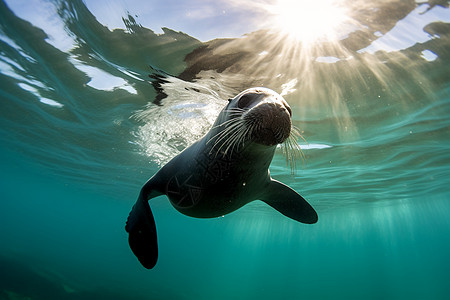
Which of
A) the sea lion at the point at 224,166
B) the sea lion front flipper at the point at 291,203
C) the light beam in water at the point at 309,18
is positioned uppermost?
the light beam in water at the point at 309,18

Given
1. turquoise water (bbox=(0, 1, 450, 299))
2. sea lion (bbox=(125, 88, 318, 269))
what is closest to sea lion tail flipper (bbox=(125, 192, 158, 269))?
sea lion (bbox=(125, 88, 318, 269))

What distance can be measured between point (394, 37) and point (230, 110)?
4629mm

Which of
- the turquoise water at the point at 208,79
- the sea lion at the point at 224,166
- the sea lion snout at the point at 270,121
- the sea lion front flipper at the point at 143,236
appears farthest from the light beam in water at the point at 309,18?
the sea lion front flipper at the point at 143,236

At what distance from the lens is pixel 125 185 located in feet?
75.7

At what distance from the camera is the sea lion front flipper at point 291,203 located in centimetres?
394

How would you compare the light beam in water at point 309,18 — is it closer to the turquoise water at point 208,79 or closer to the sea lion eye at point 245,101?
the turquoise water at point 208,79

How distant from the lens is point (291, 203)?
4195 millimetres

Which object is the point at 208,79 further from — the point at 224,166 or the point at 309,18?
the point at 224,166

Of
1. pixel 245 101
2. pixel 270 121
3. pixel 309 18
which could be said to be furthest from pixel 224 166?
pixel 309 18

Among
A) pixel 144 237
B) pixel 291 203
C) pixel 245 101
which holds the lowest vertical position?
pixel 291 203

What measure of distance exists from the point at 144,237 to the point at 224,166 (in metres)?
1.31

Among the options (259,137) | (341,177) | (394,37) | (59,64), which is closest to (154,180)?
(259,137)

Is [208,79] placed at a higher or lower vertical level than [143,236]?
higher

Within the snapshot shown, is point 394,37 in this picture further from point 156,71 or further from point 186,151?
point 156,71
